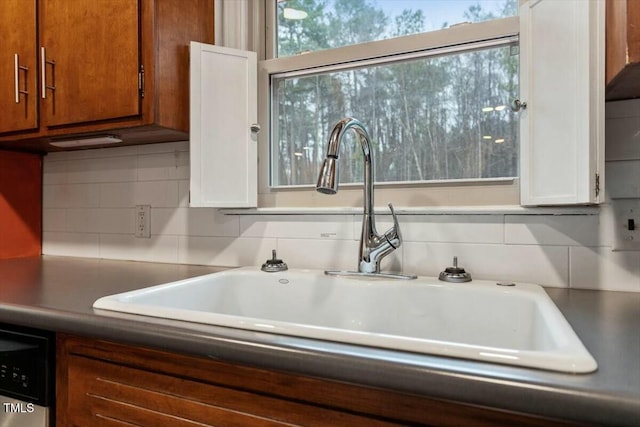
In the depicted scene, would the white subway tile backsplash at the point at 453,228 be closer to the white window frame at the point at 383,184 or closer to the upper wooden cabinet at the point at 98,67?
the white window frame at the point at 383,184

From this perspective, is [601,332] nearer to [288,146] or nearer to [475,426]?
[475,426]

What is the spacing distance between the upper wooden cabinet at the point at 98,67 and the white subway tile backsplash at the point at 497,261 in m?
0.82

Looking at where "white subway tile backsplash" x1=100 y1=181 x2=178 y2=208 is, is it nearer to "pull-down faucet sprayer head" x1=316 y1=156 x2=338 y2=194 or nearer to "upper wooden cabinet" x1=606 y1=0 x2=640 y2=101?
"pull-down faucet sprayer head" x1=316 y1=156 x2=338 y2=194

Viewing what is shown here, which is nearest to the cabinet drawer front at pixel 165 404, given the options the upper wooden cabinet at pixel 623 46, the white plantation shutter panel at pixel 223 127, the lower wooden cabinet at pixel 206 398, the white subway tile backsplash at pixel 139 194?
the lower wooden cabinet at pixel 206 398

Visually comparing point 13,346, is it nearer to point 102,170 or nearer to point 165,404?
point 165,404

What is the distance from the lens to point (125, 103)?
4.03 feet

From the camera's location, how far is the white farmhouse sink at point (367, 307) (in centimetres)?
64

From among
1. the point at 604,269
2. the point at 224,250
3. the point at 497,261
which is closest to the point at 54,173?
the point at 224,250

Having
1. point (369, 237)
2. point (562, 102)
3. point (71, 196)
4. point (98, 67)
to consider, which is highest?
point (98, 67)

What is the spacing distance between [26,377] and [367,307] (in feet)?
2.35

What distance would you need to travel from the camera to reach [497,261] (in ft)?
3.46

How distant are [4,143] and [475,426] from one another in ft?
5.86

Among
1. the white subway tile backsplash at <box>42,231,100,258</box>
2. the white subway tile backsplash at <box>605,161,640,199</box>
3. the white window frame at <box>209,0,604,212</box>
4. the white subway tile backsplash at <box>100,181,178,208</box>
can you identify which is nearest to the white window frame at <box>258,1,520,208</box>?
the white window frame at <box>209,0,604,212</box>

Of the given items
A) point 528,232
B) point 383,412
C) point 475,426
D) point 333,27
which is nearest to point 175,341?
point 383,412
